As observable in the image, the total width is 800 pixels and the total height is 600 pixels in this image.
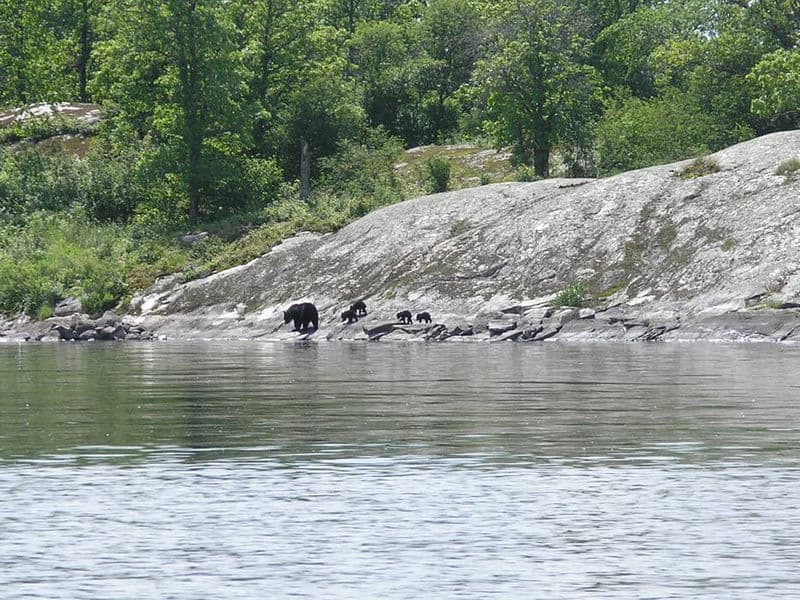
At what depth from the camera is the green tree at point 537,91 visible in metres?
83.8

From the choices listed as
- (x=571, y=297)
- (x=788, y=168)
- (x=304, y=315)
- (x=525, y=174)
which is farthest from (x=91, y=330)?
(x=788, y=168)

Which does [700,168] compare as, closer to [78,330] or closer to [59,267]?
[78,330]

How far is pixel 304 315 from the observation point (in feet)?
206

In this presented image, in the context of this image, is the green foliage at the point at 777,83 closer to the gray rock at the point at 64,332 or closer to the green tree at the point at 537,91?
the green tree at the point at 537,91

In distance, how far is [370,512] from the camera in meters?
16.5

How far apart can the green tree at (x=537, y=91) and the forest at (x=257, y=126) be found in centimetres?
11

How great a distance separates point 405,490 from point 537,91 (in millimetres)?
68439

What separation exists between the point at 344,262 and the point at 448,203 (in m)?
6.51

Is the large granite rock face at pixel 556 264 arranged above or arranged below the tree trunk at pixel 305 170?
below

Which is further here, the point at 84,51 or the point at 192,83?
the point at 84,51

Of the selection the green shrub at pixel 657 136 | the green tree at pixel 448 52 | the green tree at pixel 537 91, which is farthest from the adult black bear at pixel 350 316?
the green tree at pixel 448 52

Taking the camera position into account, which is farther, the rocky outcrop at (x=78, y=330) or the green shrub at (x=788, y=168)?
the rocky outcrop at (x=78, y=330)

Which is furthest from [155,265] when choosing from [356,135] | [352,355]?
[352,355]

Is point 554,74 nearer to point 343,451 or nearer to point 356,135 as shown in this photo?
point 356,135
